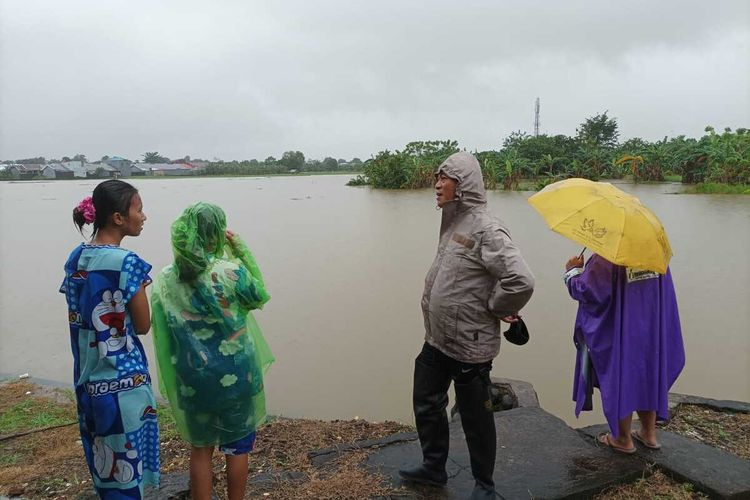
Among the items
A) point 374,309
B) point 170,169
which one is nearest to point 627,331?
point 374,309

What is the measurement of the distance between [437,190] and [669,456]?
5.35 feet

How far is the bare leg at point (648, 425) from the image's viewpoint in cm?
248

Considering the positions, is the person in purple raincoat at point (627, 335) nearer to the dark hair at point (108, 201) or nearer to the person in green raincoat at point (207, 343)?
the person in green raincoat at point (207, 343)

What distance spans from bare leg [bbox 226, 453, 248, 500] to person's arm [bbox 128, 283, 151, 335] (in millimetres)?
545

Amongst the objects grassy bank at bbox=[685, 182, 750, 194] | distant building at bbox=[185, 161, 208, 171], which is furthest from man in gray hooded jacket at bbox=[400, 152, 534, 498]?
distant building at bbox=[185, 161, 208, 171]

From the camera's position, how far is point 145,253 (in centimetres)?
1028

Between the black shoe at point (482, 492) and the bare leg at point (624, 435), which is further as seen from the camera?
the bare leg at point (624, 435)

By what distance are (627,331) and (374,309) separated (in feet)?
13.7

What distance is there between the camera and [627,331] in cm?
233

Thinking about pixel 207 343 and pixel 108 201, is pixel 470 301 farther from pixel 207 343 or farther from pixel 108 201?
pixel 108 201

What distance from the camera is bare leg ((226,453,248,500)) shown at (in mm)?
1880

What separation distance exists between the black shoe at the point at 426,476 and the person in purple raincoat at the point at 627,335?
789mm

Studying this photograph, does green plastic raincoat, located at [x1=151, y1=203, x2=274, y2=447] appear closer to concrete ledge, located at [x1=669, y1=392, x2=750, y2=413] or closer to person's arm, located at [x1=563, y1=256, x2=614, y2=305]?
person's arm, located at [x1=563, y1=256, x2=614, y2=305]

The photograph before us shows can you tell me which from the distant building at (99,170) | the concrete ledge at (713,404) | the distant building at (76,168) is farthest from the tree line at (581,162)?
the distant building at (76,168)
